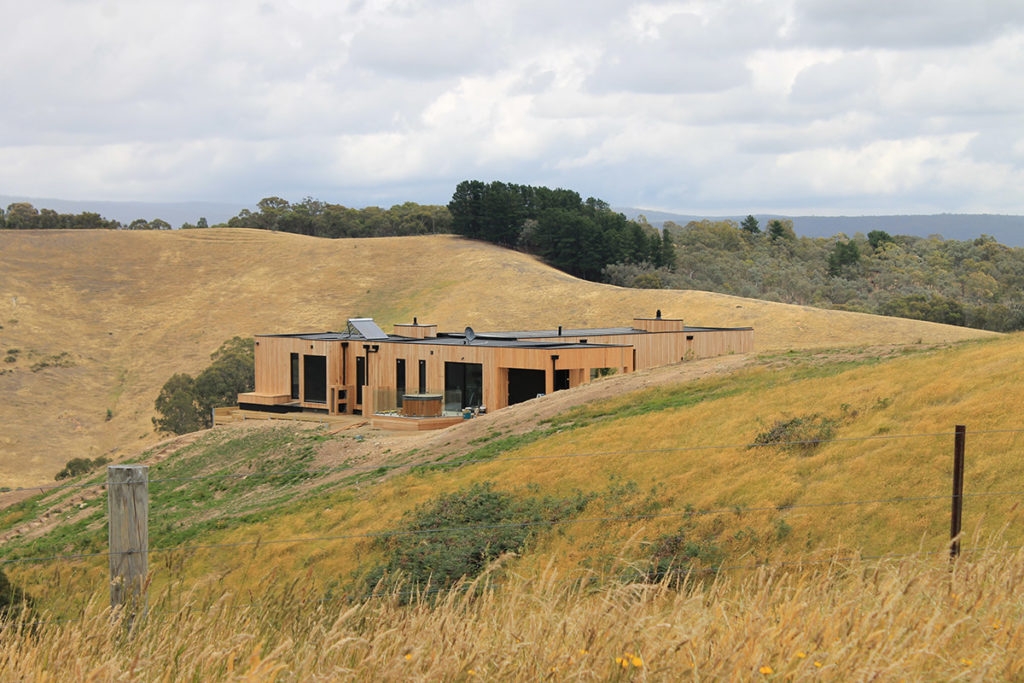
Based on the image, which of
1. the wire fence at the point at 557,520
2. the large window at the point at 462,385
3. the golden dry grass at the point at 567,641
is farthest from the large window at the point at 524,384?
the golden dry grass at the point at 567,641

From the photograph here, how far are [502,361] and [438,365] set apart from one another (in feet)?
11.5

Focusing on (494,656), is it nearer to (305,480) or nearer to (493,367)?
(305,480)

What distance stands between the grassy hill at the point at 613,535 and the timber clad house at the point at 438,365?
14.6ft

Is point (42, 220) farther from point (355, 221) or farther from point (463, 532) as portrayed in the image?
point (463, 532)

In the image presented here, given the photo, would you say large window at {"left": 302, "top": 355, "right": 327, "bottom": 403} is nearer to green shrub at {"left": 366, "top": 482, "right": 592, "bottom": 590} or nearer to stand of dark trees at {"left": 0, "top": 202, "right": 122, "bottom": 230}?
green shrub at {"left": 366, "top": 482, "right": 592, "bottom": 590}

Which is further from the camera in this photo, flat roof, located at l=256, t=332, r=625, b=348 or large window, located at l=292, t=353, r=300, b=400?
large window, located at l=292, t=353, r=300, b=400

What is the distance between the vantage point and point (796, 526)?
642 inches

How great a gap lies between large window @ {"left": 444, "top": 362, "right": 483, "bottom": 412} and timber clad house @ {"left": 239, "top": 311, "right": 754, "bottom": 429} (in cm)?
4

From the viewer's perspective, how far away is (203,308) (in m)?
105

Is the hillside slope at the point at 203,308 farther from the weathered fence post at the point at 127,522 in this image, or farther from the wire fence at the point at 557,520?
the weathered fence post at the point at 127,522

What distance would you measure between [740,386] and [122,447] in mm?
52292

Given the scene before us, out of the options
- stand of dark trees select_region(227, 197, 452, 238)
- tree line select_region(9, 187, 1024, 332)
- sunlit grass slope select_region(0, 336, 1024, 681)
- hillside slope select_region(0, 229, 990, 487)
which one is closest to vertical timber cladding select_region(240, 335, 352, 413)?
sunlit grass slope select_region(0, 336, 1024, 681)

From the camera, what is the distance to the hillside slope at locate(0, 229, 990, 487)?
2977 inches

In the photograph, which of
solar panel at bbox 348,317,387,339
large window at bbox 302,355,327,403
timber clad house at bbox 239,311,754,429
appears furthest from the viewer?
large window at bbox 302,355,327,403
